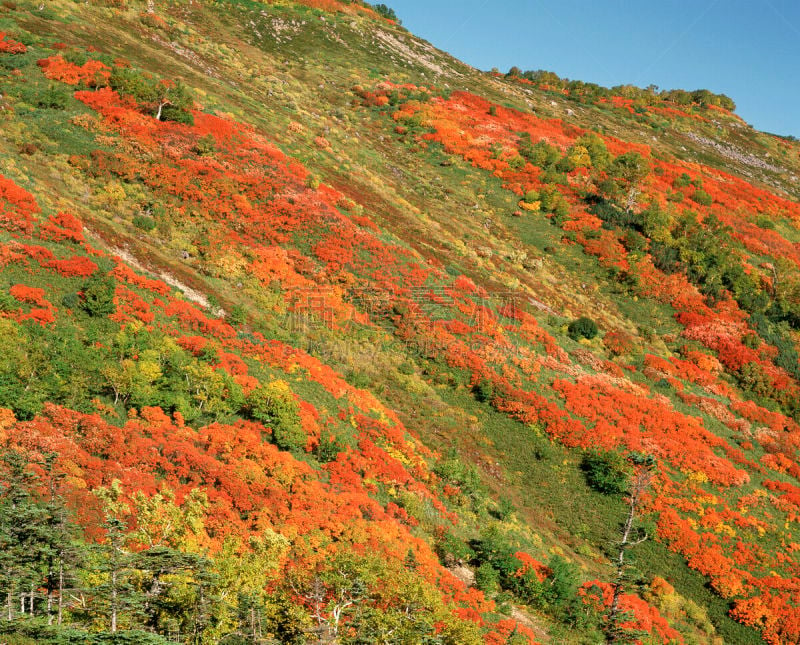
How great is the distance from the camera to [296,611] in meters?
16.0

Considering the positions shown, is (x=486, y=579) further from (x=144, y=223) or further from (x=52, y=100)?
(x=52, y=100)

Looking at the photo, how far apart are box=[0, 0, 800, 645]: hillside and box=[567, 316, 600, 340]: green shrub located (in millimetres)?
338

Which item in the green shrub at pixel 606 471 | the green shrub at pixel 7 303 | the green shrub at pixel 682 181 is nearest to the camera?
the green shrub at pixel 7 303

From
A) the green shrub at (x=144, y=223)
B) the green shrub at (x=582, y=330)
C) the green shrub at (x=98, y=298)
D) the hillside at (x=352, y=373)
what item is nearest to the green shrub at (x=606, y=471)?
the hillside at (x=352, y=373)

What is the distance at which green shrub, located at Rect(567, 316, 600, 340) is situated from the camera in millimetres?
50469

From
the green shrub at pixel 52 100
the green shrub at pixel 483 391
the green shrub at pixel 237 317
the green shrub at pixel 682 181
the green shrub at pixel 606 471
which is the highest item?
the green shrub at pixel 682 181

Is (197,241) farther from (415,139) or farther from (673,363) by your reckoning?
(415,139)

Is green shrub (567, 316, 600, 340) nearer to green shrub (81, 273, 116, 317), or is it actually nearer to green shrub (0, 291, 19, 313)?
green shrub (81, 273, 116, 317)

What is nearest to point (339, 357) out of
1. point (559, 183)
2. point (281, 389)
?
point (281, 389)

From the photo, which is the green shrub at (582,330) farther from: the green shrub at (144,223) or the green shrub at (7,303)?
the green shrub at (7,303)

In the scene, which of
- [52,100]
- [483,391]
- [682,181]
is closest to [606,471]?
[483,391]

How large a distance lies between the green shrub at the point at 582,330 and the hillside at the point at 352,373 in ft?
1.11

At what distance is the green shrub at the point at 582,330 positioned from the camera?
5047 cm

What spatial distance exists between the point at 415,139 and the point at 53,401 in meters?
67.7
